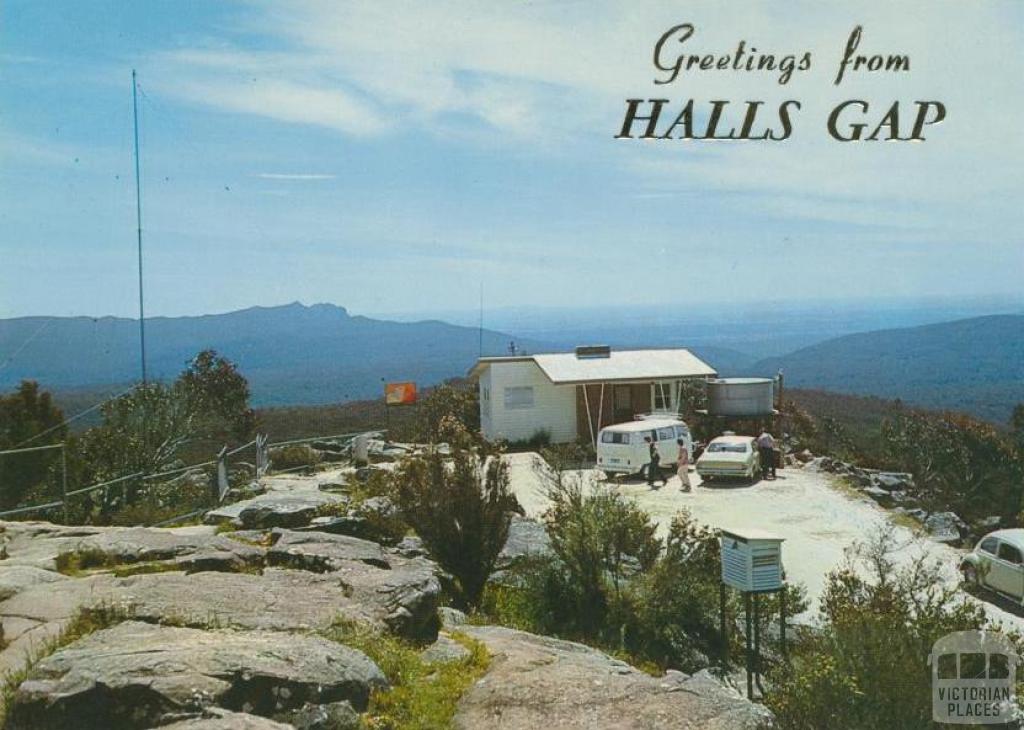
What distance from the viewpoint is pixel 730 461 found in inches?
968

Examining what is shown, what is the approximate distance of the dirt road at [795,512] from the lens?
16766mm

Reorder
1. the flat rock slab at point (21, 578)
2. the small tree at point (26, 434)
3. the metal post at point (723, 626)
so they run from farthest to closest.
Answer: the small tree at point (26, 434) → the metal post at point (723, 626) → the flat rock slab at point (21, 578)

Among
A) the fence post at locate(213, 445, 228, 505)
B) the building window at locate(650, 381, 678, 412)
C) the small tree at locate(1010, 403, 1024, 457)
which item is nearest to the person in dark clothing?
the building window at locate(650, 381, 678, 412)

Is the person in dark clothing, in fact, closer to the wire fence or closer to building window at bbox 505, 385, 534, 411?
building window at bbox 505, 385, 534, 411

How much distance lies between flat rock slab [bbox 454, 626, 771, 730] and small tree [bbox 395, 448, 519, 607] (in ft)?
12.5

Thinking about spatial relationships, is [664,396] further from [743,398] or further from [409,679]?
[409,679]

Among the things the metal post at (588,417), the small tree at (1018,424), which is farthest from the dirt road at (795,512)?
the small tree at (1018,424)

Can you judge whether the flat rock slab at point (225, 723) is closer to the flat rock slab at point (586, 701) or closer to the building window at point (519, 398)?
the flat rock slab at point (586, 701)

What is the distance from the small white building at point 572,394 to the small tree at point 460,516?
20063 mm

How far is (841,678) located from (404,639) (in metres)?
3.71

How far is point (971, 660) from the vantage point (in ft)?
24.5

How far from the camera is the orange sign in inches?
1314

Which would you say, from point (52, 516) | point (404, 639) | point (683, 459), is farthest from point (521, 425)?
point (404, 639)

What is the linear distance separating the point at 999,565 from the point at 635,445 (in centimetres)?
A: 1075
